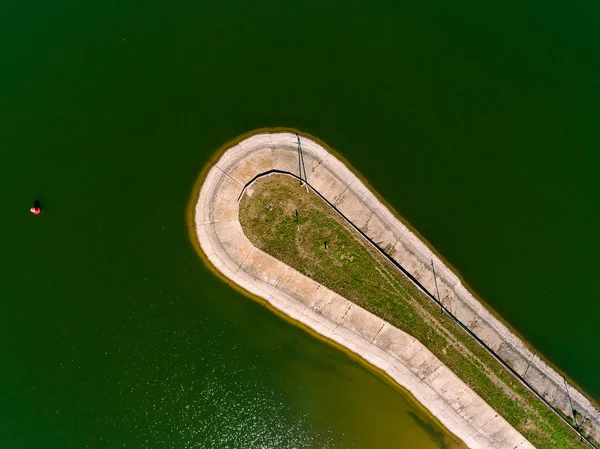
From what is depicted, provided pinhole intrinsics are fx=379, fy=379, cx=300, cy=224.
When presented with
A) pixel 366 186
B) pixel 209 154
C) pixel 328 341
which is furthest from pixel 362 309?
pixel 209 154

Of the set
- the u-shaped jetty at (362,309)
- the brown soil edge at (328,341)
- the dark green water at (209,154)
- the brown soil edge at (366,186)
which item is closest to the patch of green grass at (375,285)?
the u-shaped jetty at (362,309)

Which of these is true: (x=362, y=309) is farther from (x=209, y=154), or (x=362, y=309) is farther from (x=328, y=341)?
(x=209, y=154)

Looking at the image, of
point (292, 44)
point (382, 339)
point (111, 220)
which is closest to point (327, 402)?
point (382, 339)

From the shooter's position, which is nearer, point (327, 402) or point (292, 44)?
point (327, 402)

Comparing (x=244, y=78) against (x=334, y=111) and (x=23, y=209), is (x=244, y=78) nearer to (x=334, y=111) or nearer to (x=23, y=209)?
(x=334, y=111)

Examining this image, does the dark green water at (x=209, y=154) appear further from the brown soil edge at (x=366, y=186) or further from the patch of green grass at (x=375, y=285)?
the patch of green grass at (x=375, y=285)
